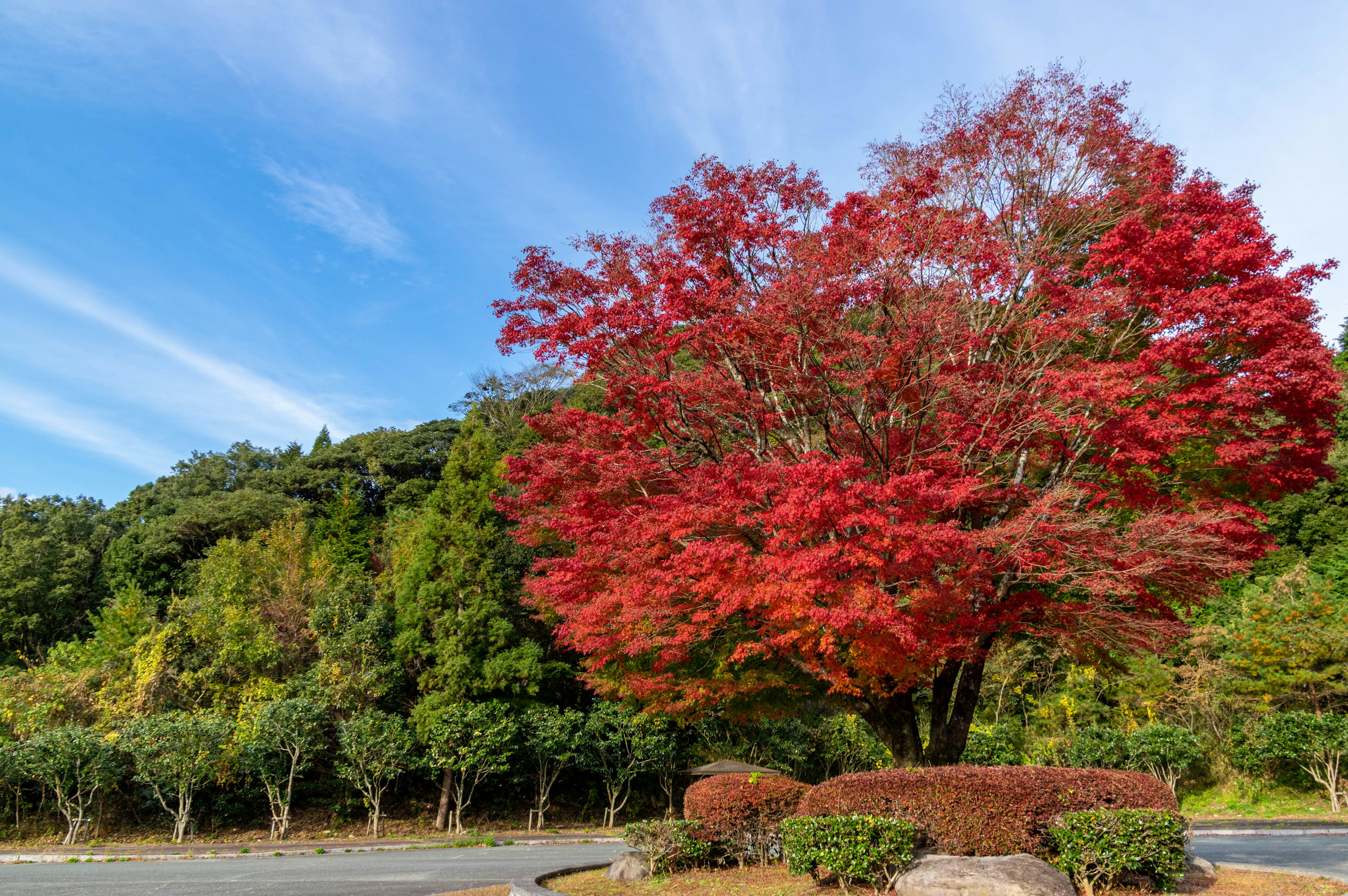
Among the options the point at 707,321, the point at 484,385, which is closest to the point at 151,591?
the point at 484,385

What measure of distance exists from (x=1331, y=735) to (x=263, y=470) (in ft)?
127

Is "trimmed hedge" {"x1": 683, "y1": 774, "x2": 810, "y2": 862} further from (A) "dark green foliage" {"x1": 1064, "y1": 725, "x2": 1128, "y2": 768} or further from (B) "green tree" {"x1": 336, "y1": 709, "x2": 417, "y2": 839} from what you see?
(A) "dark green foliage" {"x1": 1064, "y1": 725, "x2": 1128, "y2": 768}

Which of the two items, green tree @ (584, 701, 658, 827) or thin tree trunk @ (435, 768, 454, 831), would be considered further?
green tree @ (584, 701, 658, 827)

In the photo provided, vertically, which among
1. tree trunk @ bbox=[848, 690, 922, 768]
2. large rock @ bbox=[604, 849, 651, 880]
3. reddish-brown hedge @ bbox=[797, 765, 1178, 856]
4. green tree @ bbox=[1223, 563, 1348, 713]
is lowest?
large rock @ bbox=[604, 849, 651, 880]

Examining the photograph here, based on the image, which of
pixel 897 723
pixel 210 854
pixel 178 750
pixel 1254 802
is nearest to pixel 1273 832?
pixel 1254 802

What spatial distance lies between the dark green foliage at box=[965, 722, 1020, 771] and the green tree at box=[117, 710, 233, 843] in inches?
596

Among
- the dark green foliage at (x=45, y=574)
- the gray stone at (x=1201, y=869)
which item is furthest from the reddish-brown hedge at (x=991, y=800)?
the dark green foliage at (x=45, y=574)

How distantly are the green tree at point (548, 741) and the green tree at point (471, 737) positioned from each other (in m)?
0.43

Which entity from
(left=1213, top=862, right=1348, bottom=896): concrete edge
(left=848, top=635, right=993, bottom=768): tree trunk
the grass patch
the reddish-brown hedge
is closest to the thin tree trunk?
(left=848, top=635, right=993, bottom=768): tree trunk

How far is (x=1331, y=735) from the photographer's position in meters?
15.3

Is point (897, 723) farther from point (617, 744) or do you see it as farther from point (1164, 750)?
point (1164, 750)

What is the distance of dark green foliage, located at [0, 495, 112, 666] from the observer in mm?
26312

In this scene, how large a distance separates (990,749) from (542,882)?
15.6 m

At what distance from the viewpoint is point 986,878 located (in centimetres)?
586
